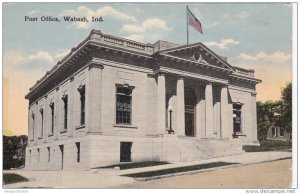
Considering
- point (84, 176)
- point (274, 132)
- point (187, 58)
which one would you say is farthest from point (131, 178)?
point (274, 132)

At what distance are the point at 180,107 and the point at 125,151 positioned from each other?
5.48 metres

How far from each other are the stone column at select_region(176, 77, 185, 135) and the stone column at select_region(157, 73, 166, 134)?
1.21m

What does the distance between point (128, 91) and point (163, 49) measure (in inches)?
158

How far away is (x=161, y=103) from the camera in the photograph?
30.9m

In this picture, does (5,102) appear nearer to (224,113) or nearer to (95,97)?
(95,97)

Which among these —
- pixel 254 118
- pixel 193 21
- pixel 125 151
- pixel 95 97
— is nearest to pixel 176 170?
pixel 125 151

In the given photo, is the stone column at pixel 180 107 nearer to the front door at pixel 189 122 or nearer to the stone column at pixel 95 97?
the front door at pixel 189 122

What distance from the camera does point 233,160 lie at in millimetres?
→ 26484

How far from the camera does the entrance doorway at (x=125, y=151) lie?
1162 inches

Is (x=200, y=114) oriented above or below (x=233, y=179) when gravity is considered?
above

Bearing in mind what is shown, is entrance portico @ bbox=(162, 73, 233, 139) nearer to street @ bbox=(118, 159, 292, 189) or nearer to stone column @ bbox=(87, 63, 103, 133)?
stone column @ bbox=(87, 63, 103, 133)

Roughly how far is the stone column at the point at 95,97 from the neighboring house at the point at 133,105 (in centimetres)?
7

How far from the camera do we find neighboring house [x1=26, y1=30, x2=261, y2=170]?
2855cm

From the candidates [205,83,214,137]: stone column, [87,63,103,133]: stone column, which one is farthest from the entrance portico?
[87,63,103,133]: stone column
